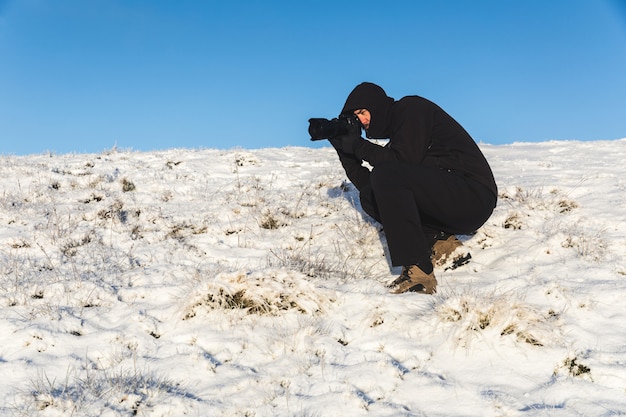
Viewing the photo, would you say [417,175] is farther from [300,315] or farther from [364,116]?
[300,315]

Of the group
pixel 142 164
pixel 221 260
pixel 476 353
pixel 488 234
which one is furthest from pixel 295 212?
pixel 142 164

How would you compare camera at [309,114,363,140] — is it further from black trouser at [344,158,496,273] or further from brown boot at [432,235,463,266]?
brown boot at [432,235,463,266]

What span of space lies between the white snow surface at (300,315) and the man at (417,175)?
0.42 metres

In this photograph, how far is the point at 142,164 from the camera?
10188mm

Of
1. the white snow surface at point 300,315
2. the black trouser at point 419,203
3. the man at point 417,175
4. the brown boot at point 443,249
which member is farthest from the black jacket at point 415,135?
the white snow surface at point 300,315

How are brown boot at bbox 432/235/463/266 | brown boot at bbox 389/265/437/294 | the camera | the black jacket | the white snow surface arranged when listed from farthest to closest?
1. brown boot at bbox 432/235/463/266
2. the camera
3. the black jacket
4. brown boot at bbox 389/265/437/294
5. the white snow surface

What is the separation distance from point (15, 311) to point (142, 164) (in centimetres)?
661

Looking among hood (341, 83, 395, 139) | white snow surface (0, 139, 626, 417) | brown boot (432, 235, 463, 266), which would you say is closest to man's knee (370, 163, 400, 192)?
hood (341, 83, 395, 139)

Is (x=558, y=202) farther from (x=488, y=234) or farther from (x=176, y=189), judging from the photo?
(x=176, y=189)

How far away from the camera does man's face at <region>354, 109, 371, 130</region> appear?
4633mm

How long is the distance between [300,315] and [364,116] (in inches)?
75.5

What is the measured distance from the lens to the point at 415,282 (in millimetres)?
4250

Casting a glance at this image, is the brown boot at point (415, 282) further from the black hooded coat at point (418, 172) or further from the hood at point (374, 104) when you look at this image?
the hood at point (374, 104)

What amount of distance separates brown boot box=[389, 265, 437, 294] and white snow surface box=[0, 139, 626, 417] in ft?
0.53
